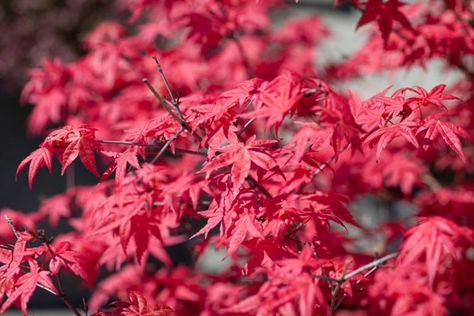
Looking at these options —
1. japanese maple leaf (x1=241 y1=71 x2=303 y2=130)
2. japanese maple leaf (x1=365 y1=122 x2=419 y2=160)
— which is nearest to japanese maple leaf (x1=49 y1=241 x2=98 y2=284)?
japanese maple leaf (x1=241 y1=71 x2=303 y2=130)

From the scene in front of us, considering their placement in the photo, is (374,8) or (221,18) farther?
(221,18)

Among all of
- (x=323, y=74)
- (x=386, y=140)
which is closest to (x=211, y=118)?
(x=386, y=140)

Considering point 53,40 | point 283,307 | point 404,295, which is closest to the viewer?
point 283,307

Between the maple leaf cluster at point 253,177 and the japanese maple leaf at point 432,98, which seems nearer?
the maple leaf cluster at point 253,177

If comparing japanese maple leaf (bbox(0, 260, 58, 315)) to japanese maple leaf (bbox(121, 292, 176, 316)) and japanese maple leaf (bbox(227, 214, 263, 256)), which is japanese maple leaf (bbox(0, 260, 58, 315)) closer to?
japanese maple leaf (bbox(121, 292, 176, 316))

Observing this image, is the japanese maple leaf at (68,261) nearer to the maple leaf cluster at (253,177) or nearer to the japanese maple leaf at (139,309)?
the maple leaf cluster at (253,177)

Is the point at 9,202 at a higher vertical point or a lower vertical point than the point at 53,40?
lower

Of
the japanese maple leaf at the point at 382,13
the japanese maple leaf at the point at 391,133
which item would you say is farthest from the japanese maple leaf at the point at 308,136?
the japanese maple leaf at the point at 382,13

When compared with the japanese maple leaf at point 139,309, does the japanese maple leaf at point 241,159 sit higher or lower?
higher

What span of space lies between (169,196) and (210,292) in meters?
1.16

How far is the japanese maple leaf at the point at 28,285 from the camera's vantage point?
1.55 meters

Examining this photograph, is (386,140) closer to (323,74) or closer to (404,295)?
(404,295)

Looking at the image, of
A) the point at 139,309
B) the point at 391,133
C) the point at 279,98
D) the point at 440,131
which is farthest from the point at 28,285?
the point at 440,131

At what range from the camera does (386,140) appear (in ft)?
A: 5.26
